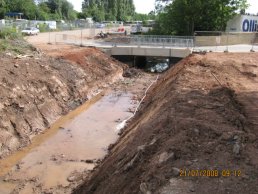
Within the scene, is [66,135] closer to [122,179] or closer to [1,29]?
[122,179]

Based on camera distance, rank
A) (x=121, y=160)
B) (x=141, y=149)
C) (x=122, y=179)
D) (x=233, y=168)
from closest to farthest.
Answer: (x=233, y=168) < (x=122, y=179) < (x=141, y=149) < (x=121, y=160)

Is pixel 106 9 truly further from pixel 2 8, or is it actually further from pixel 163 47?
pixel 163 47

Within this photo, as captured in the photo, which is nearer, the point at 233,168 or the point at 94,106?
the point at 233,168

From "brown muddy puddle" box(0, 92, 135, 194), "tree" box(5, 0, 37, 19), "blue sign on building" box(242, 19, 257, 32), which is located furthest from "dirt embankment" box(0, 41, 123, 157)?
"tree" box(5, 0, 37, 19)

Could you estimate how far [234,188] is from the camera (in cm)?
775

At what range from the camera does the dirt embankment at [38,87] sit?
1786cm

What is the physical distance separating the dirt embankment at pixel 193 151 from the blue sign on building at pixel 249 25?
3075 cm

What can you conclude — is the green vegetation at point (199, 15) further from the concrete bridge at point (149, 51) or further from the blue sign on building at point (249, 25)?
the concrete bridge at point (149, 51)

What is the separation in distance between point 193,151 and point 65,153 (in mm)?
8698

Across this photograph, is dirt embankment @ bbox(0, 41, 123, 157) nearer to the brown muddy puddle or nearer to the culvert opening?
the brown muddy puddle

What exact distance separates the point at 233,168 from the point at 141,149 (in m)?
3.19

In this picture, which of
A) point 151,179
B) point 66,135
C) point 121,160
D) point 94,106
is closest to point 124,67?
point 94,106

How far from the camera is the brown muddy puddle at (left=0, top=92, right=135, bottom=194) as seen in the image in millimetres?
14195

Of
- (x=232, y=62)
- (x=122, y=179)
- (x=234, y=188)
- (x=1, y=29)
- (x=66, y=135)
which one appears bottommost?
(x=66, y=135)
